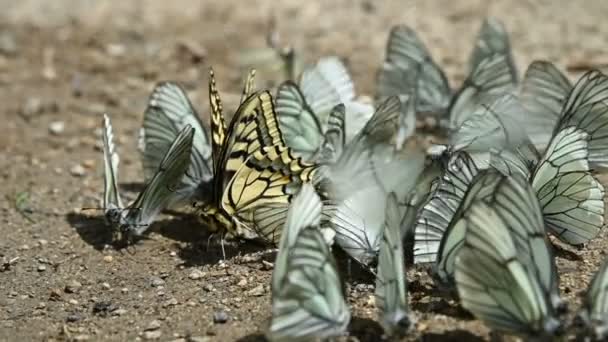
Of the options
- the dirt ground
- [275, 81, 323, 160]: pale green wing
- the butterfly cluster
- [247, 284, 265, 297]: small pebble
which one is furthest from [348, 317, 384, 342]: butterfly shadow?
[275, 81, 323, 160]: pale green wing

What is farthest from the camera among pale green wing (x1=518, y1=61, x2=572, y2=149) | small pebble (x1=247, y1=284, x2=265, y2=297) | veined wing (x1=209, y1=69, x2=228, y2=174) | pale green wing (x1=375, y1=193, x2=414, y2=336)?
pale green wing (x1=518, y1=61, x2=572, y2=149)

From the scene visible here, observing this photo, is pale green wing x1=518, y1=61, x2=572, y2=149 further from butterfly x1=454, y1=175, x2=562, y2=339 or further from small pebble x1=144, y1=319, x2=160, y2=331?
small pebble x1=144, y1=319, x2=160, y2=331

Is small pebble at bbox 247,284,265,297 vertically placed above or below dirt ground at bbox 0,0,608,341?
below

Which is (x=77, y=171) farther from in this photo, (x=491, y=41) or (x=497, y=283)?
(x=497, y=283)

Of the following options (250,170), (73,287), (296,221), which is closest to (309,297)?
(296,221)

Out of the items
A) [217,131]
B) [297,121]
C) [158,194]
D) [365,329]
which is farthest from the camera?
[297,121]

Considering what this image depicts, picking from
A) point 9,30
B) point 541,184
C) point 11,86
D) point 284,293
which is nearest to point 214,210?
point 284,293
